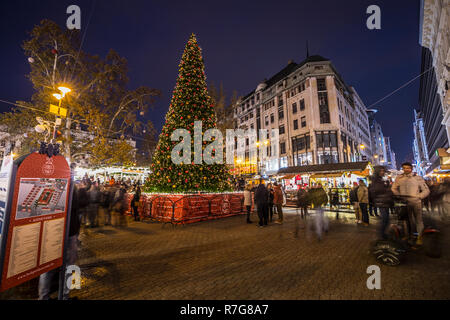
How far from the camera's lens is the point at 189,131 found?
10.8 m

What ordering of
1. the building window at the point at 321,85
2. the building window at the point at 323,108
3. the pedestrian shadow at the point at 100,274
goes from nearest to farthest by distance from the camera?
the pedestrian shadow at the point at 100,274, the building window at the point at 323,108, the building window at the point at 321,85

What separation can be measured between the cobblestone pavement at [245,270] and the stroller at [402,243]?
0.18 metres

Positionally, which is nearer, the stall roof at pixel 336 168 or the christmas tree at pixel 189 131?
the christmas tree at pixel 189 131

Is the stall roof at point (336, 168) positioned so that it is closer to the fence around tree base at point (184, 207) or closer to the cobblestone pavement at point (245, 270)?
the fence around tree base at point (184, 207)

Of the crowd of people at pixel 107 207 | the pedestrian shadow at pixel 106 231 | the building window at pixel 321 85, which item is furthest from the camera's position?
the building window at pixel 321 85

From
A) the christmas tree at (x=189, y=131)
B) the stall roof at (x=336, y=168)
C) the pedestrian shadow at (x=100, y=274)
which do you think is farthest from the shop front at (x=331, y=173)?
the pedestrian shadow at (x=100, y=274)

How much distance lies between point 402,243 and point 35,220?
22.0ft

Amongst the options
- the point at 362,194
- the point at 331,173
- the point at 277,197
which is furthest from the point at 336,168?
the point at 277,197

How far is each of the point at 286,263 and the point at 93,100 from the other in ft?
68.2

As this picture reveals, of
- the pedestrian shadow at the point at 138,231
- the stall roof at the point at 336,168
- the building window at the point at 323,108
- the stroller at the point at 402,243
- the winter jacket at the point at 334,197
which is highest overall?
the building window at the point at 323,108

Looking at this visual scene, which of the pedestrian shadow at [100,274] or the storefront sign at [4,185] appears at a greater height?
the storefront sign at [4,185]

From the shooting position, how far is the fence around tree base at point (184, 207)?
9.21m

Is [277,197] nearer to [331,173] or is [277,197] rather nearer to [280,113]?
[331,173]

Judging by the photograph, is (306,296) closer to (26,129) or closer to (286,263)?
(286,263)
